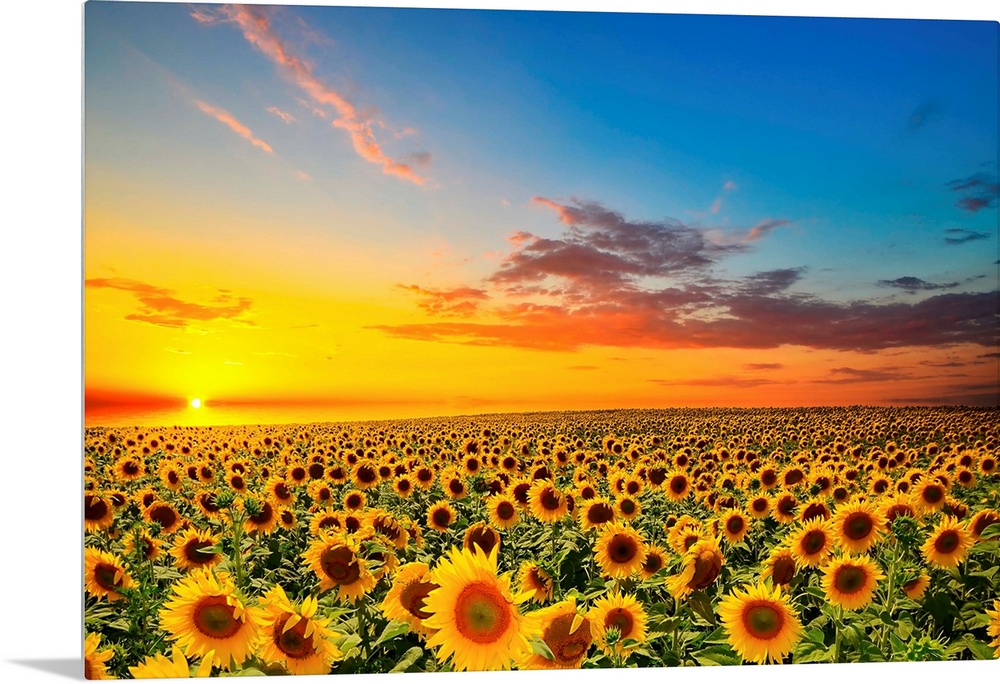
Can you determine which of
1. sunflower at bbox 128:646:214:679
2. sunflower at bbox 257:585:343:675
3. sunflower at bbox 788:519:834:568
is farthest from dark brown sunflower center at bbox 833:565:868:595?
sunflower at bbox 128:646:214:679

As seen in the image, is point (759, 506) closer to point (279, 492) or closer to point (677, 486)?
point (677, 486)

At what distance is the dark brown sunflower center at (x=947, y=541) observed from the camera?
527 centimetres

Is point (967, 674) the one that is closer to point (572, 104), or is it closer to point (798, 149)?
point (798, 149)

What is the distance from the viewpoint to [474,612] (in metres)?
3.70

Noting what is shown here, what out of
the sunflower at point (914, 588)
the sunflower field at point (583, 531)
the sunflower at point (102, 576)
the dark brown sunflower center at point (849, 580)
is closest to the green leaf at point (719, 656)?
the sunflower field at point (583, 531)

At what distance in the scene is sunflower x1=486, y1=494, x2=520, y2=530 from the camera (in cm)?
519

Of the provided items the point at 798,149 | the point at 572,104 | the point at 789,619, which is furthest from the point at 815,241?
the point at 789,619

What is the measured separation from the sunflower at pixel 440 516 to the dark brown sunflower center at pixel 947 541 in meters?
2.81

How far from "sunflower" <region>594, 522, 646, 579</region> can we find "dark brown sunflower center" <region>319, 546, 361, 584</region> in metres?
1.34

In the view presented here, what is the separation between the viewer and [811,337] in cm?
517

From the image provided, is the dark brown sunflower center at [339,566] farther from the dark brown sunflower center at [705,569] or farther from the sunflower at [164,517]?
the dark brown sunflower center at [705,569]

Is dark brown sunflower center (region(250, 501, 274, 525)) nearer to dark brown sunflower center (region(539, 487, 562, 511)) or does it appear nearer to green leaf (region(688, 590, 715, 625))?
dark brown sunflower center (region(539, 487, 562, 511))

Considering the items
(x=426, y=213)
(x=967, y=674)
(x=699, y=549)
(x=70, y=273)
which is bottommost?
(x=967, y=674)

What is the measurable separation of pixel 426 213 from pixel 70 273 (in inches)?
74.1
